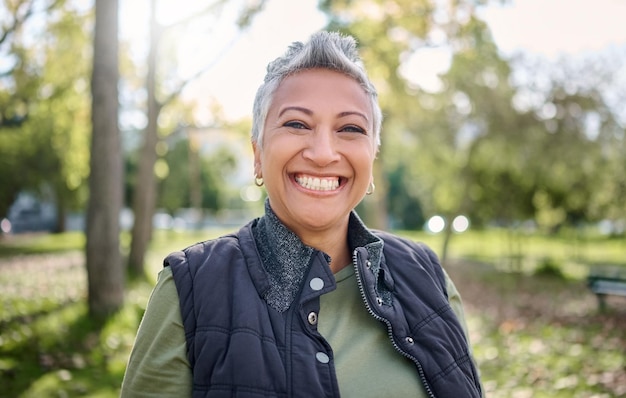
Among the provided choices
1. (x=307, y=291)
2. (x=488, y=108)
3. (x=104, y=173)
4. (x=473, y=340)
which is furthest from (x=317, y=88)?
(x=488, y=108)

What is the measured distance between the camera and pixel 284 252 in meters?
1.78

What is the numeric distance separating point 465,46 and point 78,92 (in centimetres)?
948

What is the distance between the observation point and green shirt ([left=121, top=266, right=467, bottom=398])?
154cm

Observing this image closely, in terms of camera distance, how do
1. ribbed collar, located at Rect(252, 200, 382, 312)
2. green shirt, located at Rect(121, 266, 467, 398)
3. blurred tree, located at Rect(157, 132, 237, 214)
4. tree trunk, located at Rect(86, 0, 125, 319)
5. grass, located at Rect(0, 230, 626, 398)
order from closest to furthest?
green shirt, located at Rect(121, 266, 467, 398) < ribbed collar, located at Rect(252, 200, 382, 312) < grass, located at Rect(0, 230, 626, 398) < tree trunk, located at Rect(86, 0, 125, 319) < blurred tree, located at Rect(157, 132, 237, 214)

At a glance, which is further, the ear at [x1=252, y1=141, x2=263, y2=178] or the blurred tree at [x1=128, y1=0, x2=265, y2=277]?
the blurred tree at [x1=128, y1=0, x2=265, y2=277]

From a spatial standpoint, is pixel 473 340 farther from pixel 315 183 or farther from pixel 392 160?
pixel 392 160

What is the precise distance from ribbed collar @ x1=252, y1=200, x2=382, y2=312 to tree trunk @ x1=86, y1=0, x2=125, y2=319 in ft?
18.9

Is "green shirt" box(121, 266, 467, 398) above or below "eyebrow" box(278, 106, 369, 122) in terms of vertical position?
below

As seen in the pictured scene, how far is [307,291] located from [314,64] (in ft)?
2.25

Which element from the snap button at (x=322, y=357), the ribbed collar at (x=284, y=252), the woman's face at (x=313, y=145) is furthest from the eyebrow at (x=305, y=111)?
the snap button at (x=322, y=357)

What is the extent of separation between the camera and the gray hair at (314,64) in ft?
5.79

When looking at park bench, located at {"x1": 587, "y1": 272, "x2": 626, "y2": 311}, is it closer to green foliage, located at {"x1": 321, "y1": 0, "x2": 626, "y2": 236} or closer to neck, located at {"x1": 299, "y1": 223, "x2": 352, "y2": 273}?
green foliage, located at {"x1": 321, "y1": 0, "x2": 626, "y2": 236}

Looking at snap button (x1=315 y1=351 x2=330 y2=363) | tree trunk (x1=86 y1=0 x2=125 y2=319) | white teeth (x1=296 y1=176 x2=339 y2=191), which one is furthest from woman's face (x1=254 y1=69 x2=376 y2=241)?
tree trunk (x1=86 y1=0 x2=125 y2=319)

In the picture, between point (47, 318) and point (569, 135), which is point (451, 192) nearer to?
point (569, 135)
